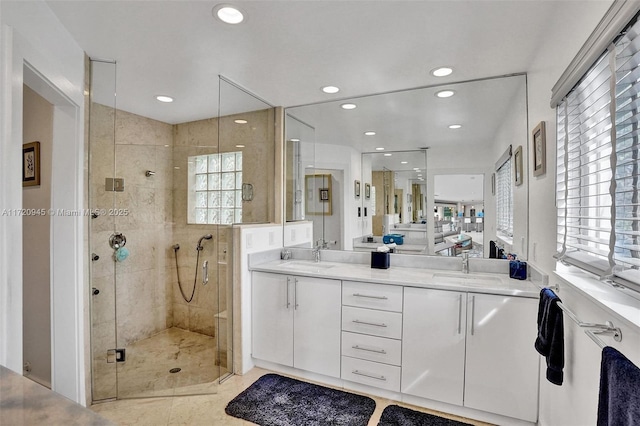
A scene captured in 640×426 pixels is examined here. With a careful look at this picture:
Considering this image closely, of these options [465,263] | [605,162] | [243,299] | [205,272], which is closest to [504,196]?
[465,263]

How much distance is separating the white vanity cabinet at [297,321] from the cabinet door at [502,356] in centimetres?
90

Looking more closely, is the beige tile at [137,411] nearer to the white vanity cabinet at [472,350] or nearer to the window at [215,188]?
the window at [215,188]

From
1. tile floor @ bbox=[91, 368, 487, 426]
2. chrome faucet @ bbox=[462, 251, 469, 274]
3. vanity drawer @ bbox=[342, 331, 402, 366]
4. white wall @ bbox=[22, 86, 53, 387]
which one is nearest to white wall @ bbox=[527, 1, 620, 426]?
chrome faucet @ bbox=[462, 251, 469, 274]

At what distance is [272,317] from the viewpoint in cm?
264

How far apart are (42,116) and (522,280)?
338 cm

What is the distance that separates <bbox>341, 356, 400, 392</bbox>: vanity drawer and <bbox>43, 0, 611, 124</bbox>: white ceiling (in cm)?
207

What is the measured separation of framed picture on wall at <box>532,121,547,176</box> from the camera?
176 centimetres

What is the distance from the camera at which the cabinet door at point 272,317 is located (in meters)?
2.57

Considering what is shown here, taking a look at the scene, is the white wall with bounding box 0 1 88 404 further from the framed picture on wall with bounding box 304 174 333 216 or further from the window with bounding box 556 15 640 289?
the window with bounding box 556 15 640 289

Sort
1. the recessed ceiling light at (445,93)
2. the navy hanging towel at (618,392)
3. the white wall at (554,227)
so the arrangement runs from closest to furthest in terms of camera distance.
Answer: the navy hanging towel at (618,392) → the white wall at (554,227) → the recessed ceiling light at (445,93)

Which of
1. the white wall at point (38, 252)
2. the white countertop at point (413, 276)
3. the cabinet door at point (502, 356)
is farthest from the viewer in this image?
the white wall at point (38, 252)

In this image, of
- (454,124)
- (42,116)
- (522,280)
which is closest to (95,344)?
(42,116)

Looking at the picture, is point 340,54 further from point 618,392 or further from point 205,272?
point 205,272

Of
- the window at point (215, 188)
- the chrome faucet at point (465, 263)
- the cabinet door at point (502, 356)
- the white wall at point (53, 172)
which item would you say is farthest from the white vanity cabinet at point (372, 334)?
the white wall at point (53, 172)
